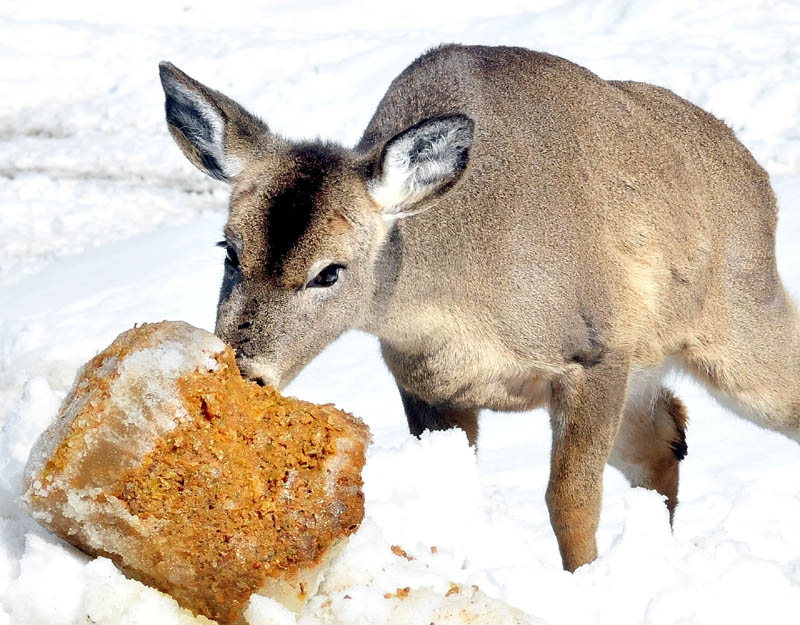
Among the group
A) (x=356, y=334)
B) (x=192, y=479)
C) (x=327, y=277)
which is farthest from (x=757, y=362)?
(x=192, y=479)

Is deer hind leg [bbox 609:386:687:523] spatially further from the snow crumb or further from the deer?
the snow crumb

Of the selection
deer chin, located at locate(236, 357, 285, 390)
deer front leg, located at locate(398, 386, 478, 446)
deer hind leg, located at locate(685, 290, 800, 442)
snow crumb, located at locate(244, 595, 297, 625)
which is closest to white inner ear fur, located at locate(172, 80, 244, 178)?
deer chin, located at locate(236, 357, 285, 390)

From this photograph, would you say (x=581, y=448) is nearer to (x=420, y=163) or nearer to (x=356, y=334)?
(x=420, y=163)

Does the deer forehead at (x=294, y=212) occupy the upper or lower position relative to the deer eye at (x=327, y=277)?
upper

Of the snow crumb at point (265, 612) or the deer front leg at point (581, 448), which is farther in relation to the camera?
the deer front leg at point (581, 448)

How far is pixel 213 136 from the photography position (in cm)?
502

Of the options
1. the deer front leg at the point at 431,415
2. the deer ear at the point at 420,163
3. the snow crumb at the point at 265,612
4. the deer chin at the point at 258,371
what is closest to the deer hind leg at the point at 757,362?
the deer front leg at the point at 431,415

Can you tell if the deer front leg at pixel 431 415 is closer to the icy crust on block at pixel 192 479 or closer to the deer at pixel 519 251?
the deer at pixel 519 251

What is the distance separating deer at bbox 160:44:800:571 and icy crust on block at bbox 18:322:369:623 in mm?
624

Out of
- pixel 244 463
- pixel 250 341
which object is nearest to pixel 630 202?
pixel 250 341

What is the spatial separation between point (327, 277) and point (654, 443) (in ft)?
9.33

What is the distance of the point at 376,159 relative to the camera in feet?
15.8

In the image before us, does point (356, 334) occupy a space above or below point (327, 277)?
below

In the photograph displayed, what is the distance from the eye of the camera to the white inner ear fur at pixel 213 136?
194 inches
